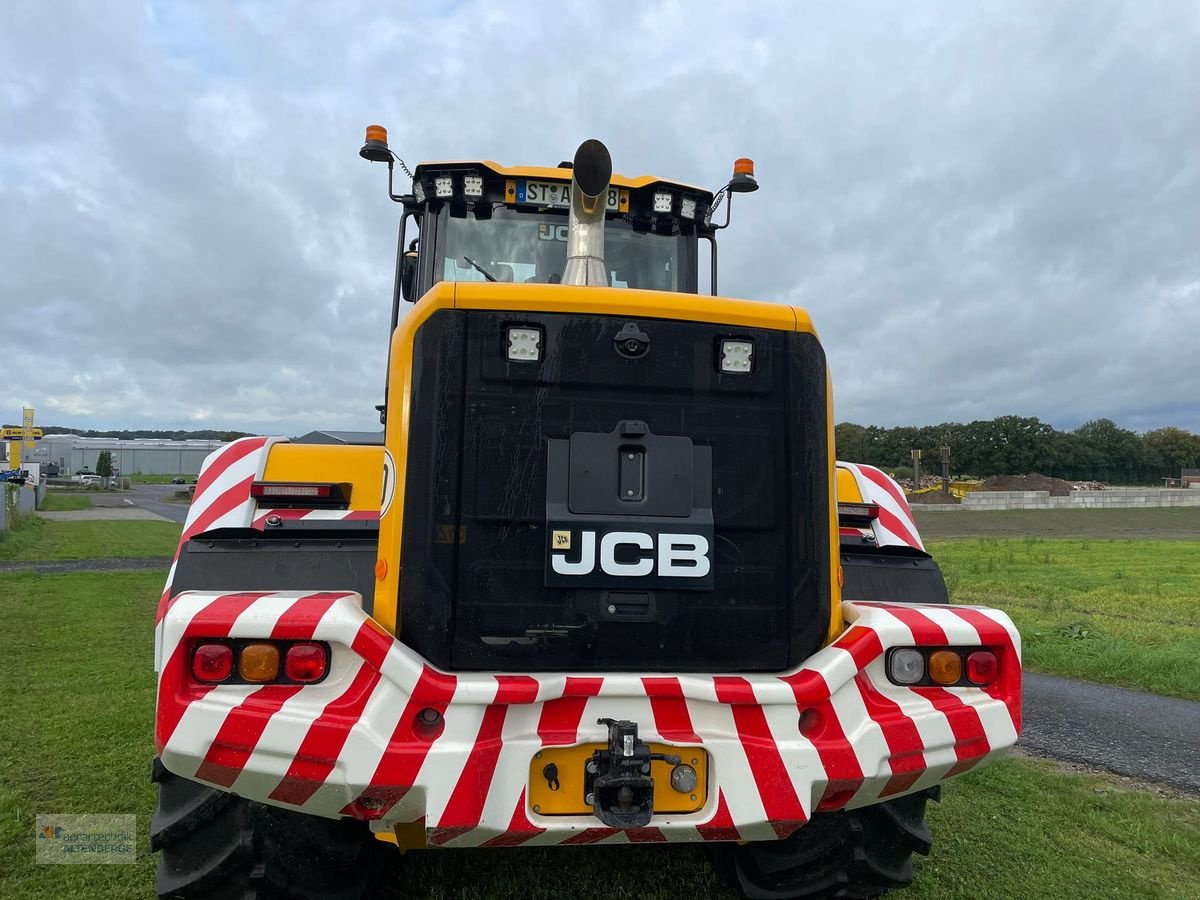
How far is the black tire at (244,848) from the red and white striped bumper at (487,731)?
28 centimetres

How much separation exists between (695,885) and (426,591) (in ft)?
5.72

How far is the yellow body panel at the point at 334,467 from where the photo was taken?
3275mm

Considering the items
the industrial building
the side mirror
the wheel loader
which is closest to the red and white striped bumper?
the wheel loader

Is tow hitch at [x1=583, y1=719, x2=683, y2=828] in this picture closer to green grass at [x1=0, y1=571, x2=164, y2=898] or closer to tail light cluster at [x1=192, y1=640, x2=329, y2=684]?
tail light cluster at [x1=192, y1=640, x2=329, y2=684]

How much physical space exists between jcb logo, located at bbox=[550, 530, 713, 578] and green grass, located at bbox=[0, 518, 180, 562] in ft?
49.1

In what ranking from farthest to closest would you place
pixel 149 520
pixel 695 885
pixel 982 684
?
pixel 149 520 → pixel 695 885 → pixel 982 684

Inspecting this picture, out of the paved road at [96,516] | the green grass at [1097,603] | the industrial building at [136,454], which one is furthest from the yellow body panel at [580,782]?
the industrial building at [136,454]

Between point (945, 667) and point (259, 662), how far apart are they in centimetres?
196

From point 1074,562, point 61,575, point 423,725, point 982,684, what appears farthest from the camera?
point 1074,562

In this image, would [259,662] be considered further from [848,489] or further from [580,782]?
[848,489]

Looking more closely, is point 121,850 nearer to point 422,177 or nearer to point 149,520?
point 422,177

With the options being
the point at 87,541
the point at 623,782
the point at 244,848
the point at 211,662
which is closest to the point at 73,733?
the point at 244,848

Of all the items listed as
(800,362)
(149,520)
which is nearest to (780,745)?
(800,362)

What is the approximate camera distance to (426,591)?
246 cm
